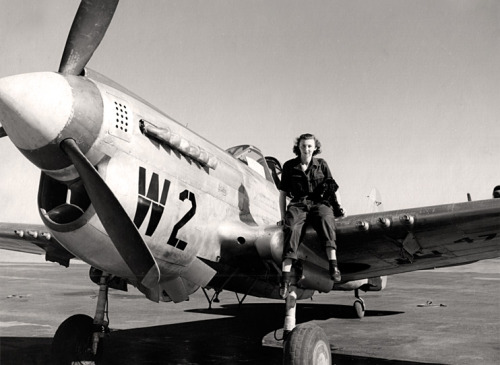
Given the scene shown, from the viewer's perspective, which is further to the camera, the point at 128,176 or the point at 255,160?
the point at 255,160

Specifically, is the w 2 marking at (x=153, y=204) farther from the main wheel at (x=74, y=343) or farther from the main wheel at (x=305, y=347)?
the main wheel at (x=74, y=343)

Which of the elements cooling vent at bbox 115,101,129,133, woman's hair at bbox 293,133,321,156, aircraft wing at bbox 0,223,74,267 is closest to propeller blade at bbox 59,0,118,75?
cooling vent at bbox 115,101,129,133

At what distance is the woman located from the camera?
4922 mm

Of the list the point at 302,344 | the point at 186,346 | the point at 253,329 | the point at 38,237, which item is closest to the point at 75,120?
the point at 302,344

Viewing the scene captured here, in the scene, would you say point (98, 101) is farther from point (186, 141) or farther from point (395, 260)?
point (395, 260)

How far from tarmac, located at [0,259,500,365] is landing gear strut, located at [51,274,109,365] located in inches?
21.1

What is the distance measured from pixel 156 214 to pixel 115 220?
517 millimetres

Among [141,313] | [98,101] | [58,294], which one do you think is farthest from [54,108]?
[58,294]

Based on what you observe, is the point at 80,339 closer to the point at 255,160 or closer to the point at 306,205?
the point at 306,205

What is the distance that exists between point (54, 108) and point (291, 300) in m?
2.82

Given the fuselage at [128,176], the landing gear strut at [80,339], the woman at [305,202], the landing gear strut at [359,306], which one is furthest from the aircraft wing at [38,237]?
the landing gear strut at [359,306]

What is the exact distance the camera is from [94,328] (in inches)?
216

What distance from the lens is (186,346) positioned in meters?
6.96

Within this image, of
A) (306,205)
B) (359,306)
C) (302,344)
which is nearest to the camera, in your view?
(302,344)
